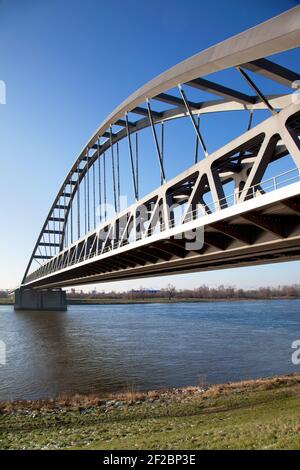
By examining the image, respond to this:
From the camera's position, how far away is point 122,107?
90.7 feet

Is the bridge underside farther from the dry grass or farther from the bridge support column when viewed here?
the bridge support column

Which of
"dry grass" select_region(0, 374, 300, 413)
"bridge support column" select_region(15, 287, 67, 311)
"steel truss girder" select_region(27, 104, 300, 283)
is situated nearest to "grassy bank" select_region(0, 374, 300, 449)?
"dry grass" select_region(0, 374, 300, 413)

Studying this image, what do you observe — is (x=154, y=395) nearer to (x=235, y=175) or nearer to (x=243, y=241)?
(x=243, y=241)

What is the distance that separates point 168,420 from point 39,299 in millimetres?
81563

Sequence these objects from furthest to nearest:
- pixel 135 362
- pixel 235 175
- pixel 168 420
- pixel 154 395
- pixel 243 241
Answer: pixel 135 362, pixel 235 175, pixel 154 395, pixel 243 241, pixel 168 420

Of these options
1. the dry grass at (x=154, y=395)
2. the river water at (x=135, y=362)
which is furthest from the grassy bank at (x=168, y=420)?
the river water at (x=135, y=362)

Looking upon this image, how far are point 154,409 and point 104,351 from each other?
1369 cm

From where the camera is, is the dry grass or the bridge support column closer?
the dry grass

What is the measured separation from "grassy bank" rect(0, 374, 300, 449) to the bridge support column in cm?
7581

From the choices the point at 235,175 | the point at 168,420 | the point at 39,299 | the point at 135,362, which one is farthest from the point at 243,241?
the point at 39,299

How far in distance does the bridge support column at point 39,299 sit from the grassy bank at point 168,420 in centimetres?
7581

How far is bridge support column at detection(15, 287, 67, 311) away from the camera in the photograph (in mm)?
85188

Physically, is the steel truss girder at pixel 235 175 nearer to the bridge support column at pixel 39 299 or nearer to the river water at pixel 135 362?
the river water at pixel 135 362

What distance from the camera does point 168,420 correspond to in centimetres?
1041
